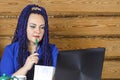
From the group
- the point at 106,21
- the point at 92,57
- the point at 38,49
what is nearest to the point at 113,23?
the point at 106,21

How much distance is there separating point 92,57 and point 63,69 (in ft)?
0.56

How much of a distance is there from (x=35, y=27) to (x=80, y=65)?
2.44 ft

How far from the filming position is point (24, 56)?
7.13 ft

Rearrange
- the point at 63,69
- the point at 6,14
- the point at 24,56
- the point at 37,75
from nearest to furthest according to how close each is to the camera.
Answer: the point at 63,69 < the point at 37,75 < the point at 24,56 < the point at 6,14

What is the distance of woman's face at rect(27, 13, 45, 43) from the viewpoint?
2.17 metres

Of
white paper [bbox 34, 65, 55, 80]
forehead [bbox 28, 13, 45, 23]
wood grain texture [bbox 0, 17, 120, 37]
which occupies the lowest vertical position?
white paper [bbox 34, 65, 55, 80]

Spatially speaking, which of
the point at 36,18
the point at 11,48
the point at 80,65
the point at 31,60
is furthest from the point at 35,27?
the point at 80,65

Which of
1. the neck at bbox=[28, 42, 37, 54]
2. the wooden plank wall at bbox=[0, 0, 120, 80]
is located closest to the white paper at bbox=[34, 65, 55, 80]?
the neck at bbox=[28, 42, 37, 54]

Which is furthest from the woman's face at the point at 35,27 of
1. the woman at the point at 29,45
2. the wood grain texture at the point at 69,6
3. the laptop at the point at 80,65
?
the laptop at the point at 80,65

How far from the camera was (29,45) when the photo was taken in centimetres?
Result: 226

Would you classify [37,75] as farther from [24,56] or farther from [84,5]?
[84,5]

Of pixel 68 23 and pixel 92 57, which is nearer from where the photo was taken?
pixel 92 57

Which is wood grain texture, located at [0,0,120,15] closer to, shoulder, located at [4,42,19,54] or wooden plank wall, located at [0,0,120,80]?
wooden plank wall, located at [0,0,120,80]

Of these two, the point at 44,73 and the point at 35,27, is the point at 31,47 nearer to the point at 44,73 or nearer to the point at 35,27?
the point at 35,27
